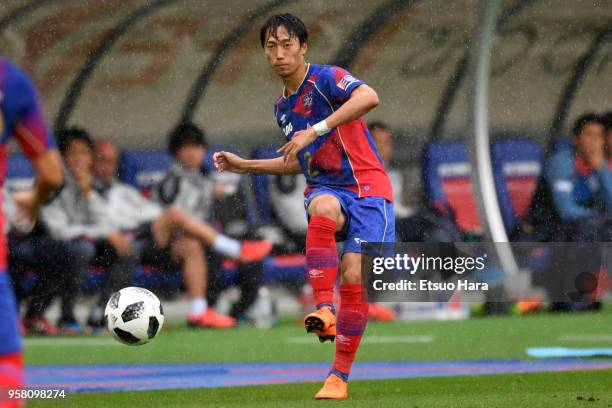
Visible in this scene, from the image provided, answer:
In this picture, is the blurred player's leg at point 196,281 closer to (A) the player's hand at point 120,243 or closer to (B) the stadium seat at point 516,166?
(A) the player's hand at point 120,243

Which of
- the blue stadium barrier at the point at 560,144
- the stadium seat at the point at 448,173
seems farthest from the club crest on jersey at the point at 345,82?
the blue stadium barrier at the point at 560,144

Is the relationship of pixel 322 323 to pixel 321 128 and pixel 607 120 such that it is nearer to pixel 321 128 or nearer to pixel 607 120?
pixel 321 128

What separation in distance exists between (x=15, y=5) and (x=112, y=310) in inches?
279

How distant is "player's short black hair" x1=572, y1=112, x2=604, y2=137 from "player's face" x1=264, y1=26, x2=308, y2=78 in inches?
350

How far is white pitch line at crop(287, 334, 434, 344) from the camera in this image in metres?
10.3

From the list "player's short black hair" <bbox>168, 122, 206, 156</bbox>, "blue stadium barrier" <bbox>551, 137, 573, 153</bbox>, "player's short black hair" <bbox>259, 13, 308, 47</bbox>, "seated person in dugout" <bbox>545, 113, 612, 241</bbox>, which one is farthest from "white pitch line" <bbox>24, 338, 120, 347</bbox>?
"blue stadium barrier" <bbox>551, 137, 573, 153</bbox>

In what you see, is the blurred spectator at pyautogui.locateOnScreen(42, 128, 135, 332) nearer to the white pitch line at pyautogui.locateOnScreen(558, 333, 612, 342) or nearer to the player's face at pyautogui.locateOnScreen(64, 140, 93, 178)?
the player's face at pyautogui.locateOnScreen(64, 140, 93, 178)

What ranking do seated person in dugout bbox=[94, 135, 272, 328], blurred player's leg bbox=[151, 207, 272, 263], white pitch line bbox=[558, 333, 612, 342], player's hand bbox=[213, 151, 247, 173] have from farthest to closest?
blurred player's leg bbox=[151, 207, 272, 263] < seated person in dugout bbox=[94, 135, 272, 328] < white pitch line bbox=[558, 333, 612, 342] < player's hand bbox=[213, 151, 247, 173]

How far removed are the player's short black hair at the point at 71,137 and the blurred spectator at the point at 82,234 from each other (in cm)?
37

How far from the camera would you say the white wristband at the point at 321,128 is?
19.6 feet

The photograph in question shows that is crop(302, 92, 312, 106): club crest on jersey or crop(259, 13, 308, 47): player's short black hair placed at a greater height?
crop(259, 13, 308, 47): player's short black hair

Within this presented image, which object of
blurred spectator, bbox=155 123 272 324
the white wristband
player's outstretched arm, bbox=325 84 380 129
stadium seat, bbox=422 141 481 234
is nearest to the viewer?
the white wristband

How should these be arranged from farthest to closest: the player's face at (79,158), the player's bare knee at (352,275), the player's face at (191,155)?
the player's face at (191,155), the player's face at (79,158), the player's bare knee at (352,275)

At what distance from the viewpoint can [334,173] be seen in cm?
645
